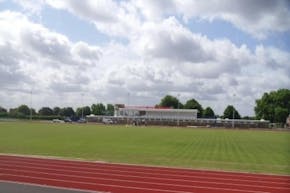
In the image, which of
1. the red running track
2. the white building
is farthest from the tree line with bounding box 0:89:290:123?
the red running track

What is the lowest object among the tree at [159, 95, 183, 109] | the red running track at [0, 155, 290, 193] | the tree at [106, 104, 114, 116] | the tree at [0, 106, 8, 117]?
the red running track at [0, 155, 290, 193]

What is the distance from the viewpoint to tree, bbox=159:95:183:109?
6998 inches

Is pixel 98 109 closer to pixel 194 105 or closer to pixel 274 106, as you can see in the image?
pixel 194 105

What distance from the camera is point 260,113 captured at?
141m

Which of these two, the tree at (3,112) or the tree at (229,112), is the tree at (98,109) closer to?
the tree at (3,112)

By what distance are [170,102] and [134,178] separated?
163720 mm

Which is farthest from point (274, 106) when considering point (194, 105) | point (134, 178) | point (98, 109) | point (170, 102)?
point (134, 178)

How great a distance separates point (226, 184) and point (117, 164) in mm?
6016

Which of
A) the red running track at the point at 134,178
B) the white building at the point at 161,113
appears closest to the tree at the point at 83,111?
the white building at the point at 161,113

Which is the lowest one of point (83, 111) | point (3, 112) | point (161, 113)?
point (3, 112)

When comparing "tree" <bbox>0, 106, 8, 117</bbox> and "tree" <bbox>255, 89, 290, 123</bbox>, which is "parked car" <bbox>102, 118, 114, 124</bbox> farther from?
"tree" <bbox>255, 89, 290, 123</bbox>

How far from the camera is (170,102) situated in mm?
179125

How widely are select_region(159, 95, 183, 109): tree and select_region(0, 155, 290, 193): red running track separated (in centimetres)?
15846

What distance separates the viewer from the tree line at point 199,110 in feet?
444
